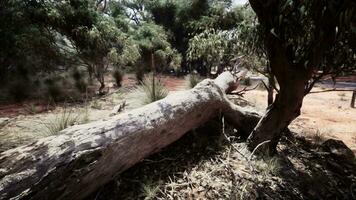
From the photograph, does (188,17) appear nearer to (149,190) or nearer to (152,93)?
(152,93)

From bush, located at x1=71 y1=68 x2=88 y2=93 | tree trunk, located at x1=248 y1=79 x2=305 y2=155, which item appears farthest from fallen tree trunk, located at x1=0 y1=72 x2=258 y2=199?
bush, located at x1=71 y1=68 x2=88 y2=93

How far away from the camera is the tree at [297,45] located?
7.09ft

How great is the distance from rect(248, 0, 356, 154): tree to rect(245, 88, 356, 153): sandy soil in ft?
4.55

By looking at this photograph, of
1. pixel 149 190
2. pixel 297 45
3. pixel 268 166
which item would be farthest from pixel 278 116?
pixel 149 190

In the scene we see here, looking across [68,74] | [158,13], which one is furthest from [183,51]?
[68,74]

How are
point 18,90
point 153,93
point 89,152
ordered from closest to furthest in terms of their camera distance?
1. point 89,152
2. point 153,93
3. point 18,90

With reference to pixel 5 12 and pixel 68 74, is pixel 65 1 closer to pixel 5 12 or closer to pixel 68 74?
pixel 5 12

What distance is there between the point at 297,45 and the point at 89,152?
216 cm

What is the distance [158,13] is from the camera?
15.1 m

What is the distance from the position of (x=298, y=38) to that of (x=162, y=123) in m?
1.52

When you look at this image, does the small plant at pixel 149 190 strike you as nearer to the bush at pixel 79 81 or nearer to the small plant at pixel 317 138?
the small plant at pixel 317 138

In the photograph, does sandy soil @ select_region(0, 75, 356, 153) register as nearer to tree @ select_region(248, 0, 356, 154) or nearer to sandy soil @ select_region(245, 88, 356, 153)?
sandy soil @ select_region(245, 88, 356, 153)

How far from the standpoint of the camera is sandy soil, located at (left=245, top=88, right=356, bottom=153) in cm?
420

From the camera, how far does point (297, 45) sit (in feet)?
8.66
